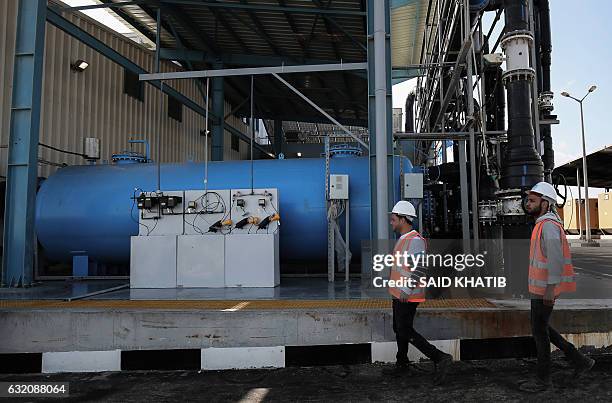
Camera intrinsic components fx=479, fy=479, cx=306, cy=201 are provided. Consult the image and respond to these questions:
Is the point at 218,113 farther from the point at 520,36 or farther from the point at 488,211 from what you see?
the point at 520,36

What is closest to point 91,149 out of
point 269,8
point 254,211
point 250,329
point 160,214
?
point 160,214

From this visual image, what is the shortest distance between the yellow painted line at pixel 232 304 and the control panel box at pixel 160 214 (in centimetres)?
214

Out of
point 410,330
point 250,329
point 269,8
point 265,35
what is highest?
point 265,35

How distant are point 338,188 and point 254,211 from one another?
1413mm

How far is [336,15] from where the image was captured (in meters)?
11.7

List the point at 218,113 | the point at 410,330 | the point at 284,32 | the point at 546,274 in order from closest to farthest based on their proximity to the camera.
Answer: the point at 546,274
the point at 410,330
the point at 284,32
the point at 218,113

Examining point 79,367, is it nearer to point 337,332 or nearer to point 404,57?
point 337,332

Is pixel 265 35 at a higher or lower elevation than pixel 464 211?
higher

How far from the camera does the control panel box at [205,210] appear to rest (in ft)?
25.6

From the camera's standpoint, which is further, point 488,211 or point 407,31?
point 407,31

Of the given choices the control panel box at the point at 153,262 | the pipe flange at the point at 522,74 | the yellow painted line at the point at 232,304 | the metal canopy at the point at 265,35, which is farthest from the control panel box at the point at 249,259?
the metal canopy at the point at 265,35

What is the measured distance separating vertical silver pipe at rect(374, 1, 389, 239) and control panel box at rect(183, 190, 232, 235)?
245cm

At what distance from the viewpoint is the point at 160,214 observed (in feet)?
25.9

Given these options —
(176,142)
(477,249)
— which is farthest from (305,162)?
(176,142)
